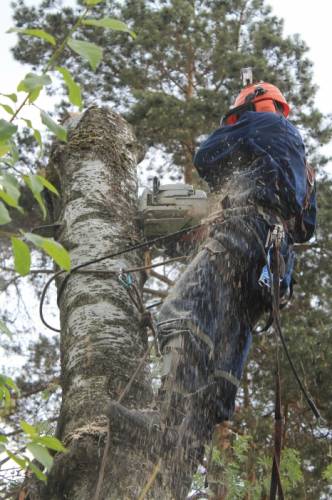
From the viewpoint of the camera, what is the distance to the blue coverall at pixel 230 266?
3.03 metres

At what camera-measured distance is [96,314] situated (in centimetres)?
296

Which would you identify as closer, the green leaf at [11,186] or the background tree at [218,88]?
the green leaf at [11,186]

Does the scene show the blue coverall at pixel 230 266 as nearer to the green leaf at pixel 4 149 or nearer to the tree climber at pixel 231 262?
the tree climber at pixel 231 262

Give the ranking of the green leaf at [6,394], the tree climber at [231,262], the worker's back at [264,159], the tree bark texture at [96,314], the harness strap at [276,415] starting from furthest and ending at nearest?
the worker's back at [264,159], the tree climber at [231,262], the harness strap at [276,415], the tree bark texture at [96,314], the green leaf at [6,394]

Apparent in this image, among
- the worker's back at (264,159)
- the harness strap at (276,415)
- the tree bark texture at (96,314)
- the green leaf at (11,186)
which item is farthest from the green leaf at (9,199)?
the worker's back at (264,159)

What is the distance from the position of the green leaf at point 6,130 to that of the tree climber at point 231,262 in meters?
1.50

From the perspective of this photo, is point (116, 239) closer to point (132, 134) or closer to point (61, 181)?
point (61, 181)

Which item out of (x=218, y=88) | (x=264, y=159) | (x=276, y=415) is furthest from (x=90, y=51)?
(x=218, y=88)

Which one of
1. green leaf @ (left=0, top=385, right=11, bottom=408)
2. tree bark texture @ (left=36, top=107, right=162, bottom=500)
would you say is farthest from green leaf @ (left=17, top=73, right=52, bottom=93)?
tree bark texture @ (left=36, top=107, right=162, bottom=500)

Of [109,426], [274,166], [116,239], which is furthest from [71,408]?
[274,166]

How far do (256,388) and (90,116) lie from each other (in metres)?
5.59

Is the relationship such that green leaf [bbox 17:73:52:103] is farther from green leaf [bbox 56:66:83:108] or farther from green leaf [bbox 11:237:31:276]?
green leaf [bbox 11:237:31:276]

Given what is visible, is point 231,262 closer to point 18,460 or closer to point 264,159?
point 264,159

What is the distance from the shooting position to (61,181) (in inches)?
147
